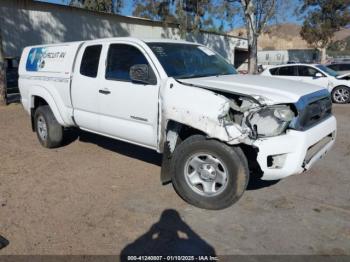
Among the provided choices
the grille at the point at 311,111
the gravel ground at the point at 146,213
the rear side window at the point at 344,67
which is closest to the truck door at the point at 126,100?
the gravel ground at the point at 146,213

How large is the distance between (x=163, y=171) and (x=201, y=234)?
1077 millimetres

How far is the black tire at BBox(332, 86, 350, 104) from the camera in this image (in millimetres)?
13219

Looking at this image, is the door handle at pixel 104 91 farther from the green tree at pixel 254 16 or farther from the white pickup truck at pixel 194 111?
the green tree at pixel 254 16

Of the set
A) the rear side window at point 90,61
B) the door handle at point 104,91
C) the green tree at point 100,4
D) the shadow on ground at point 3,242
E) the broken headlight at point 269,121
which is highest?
the green tree at point 100,4

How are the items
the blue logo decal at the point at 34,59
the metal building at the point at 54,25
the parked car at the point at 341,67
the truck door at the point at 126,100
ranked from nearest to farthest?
the truck door at the point at 126,100, the blue logo decal at the point at 34,59, the parked car at the point at 341,67, the metal building at the point at 54,25

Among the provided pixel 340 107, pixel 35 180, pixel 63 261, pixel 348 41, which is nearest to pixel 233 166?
pixel 63 261

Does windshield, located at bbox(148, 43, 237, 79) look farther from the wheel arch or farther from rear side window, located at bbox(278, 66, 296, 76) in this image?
rear side window, located at bbox(278, 66, 296, 76)

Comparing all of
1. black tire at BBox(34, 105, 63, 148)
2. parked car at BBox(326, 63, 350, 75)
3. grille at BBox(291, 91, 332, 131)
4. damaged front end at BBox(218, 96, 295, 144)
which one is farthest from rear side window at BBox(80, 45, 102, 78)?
parked car at BBox(326, 63, 350, 75)

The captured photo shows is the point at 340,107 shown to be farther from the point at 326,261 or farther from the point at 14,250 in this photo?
the point at 14,250

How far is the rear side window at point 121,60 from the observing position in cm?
504

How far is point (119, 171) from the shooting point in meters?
5.60

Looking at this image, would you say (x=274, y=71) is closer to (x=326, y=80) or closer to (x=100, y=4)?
(x=326, y=80)

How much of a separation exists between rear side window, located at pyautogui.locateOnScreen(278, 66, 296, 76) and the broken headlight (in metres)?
10.4

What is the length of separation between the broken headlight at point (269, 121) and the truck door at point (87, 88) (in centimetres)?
258
